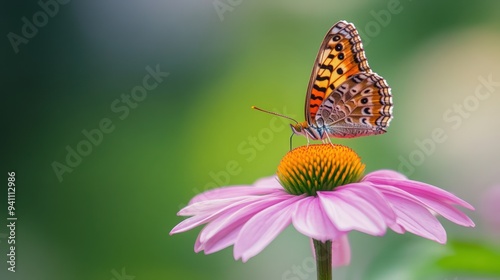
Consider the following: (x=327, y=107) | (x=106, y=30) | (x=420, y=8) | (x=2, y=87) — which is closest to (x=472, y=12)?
(x=420, y=8)

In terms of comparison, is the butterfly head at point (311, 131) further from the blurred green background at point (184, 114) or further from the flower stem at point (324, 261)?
the blurred green background at point (184, 114)

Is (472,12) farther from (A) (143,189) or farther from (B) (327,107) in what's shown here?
(B) (327,107)

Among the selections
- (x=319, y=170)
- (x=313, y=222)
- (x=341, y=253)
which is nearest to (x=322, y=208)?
(x=313, y=222)

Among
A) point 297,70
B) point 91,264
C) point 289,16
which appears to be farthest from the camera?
point 289,16

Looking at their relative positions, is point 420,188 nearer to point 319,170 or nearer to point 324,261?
point 319,170

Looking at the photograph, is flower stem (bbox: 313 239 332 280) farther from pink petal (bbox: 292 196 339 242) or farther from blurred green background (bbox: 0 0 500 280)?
blurred green background (bbox: 0 0 500 280)
